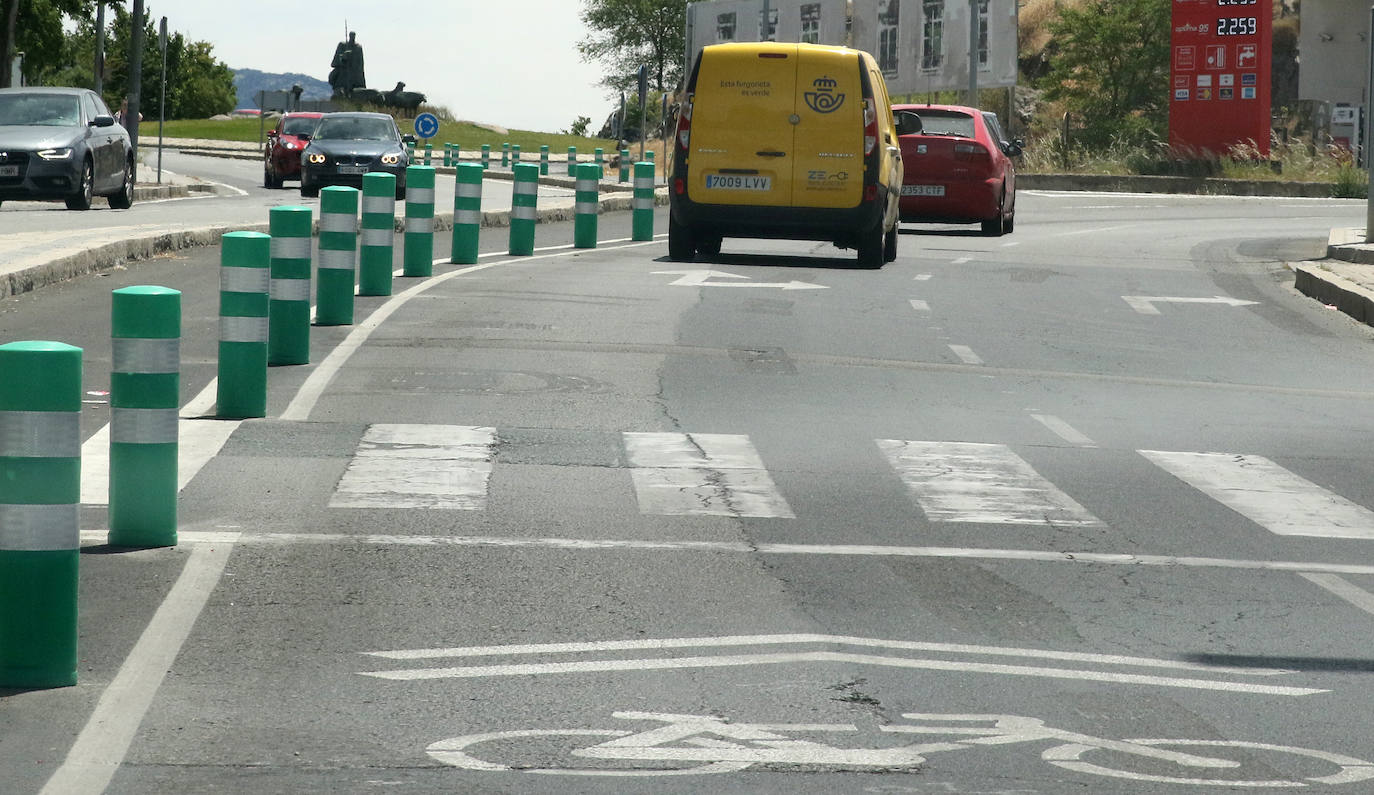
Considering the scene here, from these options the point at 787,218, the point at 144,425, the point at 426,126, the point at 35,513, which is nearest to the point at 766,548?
the point at 144,425

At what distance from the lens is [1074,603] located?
6.71 metres

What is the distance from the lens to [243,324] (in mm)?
9836

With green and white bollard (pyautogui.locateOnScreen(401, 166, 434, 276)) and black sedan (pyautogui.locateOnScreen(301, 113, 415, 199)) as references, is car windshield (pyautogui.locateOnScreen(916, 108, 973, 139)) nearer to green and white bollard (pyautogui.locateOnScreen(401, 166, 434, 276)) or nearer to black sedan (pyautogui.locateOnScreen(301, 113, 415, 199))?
green and white bollard (pyautogui.locateOnScreen(401, 166, 434, 276))

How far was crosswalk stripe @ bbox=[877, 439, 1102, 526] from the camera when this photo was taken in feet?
26.9

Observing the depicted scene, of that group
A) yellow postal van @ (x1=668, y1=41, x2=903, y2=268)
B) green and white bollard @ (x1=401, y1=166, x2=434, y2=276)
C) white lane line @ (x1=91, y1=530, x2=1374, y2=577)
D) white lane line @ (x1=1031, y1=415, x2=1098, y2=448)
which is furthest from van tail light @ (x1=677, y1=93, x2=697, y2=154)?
white lane line @ (x1=91, y1=530, x2=1374, y2=577)

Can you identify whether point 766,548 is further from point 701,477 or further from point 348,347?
point 348,347

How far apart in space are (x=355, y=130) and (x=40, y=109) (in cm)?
885

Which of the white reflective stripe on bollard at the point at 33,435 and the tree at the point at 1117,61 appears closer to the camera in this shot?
the white reflective stripe on bollard at the point at 33,435

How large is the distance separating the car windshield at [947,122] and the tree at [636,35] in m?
90.0

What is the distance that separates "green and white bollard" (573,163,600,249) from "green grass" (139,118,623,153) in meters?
61.2

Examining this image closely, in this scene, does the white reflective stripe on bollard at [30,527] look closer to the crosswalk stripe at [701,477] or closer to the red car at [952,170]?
the crosswalk stripe at [701,477]

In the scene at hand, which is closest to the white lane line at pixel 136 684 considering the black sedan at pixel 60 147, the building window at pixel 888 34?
the black sedan at pixel 60 147

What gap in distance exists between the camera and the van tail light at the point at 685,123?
19812mm

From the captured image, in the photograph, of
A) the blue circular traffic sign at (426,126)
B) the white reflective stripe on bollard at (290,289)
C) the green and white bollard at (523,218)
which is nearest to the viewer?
the white reflective stripe on bollard at (290,289)
